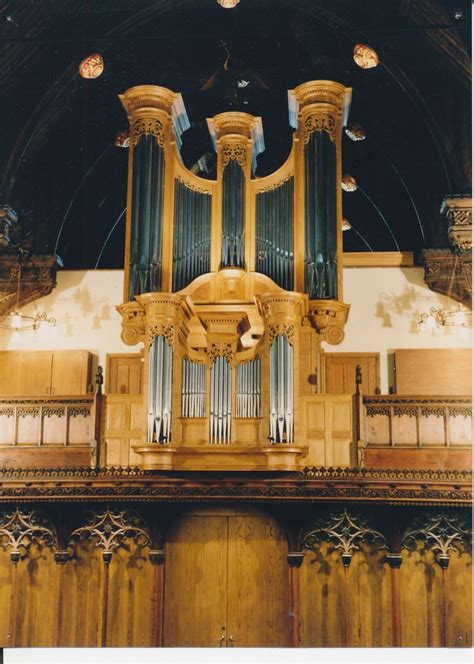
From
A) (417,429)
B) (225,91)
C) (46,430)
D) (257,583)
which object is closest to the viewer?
(257,583)

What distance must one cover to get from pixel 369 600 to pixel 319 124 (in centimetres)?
652

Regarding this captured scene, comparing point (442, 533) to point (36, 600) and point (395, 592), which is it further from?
point (36, 600)

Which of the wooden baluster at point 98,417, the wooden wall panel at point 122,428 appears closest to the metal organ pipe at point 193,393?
the wooden wall panel at point 122,428

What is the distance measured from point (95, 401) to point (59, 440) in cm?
79

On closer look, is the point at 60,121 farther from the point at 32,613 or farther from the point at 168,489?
the point at 32,613

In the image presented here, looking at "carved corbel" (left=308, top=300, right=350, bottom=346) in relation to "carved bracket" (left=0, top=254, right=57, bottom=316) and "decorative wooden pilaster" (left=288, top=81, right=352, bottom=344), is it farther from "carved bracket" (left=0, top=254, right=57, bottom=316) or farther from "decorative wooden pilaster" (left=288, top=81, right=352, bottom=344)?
"carved bracket" (left=0, top=254, right=57, bottom=316)

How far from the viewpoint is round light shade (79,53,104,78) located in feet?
42.0

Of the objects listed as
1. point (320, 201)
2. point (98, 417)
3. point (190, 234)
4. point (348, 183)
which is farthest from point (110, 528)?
point (348, 183)

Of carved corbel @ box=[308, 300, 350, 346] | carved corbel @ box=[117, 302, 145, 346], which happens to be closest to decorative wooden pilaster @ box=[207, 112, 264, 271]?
carved corbel @ box=[308, 300, 350, 346]

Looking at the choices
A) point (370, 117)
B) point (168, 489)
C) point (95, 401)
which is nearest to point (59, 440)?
point (95, 401)

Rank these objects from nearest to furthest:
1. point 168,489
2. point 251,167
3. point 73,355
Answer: point 168,489
point 251,167
point 73,355

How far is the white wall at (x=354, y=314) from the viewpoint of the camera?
1353 centimetres

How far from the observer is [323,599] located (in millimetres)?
10914

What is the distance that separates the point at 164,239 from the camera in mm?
12117
